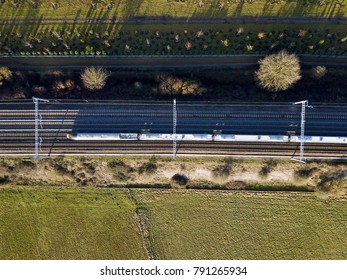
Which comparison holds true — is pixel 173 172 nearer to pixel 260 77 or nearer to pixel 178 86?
pixel 178 86

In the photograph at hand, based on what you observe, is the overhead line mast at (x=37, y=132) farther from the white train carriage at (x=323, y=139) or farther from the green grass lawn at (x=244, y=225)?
the white train carriage at (x=323, y=139)

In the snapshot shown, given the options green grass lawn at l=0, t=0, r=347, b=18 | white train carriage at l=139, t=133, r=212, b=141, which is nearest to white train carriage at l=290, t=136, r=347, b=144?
white train carriage at l=139, t=133, r=212, b=141

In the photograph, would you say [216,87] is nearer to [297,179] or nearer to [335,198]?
[297,179]

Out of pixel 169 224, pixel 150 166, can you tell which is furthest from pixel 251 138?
pixel 169 224

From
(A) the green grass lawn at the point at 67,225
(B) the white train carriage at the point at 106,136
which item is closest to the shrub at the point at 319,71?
(B) the white train carriage at the point at 106,136

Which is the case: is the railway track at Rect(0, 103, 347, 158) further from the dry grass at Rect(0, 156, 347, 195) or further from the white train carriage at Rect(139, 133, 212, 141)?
the dry grass at Rect(0, 156, 347, 195)

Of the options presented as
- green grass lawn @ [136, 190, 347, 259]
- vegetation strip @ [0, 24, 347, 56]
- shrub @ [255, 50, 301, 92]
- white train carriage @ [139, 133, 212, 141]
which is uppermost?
vegetation strip @ [0, 24, 347, 56]
